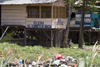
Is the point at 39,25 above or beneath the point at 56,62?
above

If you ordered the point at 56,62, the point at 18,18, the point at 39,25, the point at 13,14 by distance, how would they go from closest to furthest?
1. the point at 56,62
2. the point at 39,25
3. the point at 18,18
4. the point at 13,14

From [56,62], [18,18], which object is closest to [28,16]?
[18,18]

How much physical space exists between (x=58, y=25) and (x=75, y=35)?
8525mm

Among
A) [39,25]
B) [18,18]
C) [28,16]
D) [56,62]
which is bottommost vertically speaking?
[56,62]

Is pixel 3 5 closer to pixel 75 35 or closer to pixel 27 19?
pixel 27 19

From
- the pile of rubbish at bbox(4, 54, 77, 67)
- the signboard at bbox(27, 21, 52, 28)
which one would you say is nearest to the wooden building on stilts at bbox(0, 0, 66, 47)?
the signboard at bbox(27, 21, 52, 28)

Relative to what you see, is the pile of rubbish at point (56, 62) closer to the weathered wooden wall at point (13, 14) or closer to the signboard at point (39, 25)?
the signboard at point (39, 25)

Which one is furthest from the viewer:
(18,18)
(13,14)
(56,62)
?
(13,14)

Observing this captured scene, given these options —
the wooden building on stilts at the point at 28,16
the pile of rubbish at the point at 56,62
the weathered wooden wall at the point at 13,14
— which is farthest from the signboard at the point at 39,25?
the pile of rubbish at the point at 56,62

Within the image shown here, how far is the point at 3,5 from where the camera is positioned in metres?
17.7

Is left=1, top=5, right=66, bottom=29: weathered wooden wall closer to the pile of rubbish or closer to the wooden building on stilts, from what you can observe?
the wooden building on stilts

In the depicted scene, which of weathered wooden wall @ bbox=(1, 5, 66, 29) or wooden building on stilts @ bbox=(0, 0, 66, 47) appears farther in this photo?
weathered wooden wall @ bbox=(1, 5, 66, 29)

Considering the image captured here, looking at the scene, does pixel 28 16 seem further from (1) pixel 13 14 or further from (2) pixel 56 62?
(2) pixel 56 62

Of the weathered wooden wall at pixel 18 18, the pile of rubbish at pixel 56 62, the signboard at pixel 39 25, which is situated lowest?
the pile of rubbish at pixel 56 62
